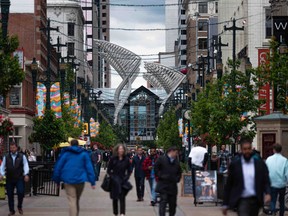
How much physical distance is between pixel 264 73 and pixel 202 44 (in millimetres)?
131499

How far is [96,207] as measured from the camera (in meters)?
26.7

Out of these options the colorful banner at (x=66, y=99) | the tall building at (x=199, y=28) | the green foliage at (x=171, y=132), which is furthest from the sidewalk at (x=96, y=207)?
the tall building at (x=199, y=28)

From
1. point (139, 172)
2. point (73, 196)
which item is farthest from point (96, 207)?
point (73, 196)

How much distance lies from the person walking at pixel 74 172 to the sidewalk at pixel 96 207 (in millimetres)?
4584

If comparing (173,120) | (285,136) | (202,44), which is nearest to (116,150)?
(285,136)

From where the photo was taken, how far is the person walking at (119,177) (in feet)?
67.2

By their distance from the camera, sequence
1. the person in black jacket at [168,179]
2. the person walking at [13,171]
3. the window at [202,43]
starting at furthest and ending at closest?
the window at [202,43] < the person walking at [13,171] < the person in black jacket at [168,179]

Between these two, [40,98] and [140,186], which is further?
[40,98]

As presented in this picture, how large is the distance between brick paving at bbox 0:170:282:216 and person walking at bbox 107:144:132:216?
3.08 metres

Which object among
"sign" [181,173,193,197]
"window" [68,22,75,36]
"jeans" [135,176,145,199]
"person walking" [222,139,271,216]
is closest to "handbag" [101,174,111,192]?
"person walking" [222,139,271,216]

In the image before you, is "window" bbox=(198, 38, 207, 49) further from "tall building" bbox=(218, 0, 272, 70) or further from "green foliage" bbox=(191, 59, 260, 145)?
"green foliage" bbox=(191, 59, 260, 145)

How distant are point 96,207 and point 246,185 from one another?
44.2 ft

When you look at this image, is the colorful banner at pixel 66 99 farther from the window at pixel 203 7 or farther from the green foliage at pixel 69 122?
the window at pixel 203 7

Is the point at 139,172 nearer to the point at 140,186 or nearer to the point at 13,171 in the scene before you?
the point at 140,186
